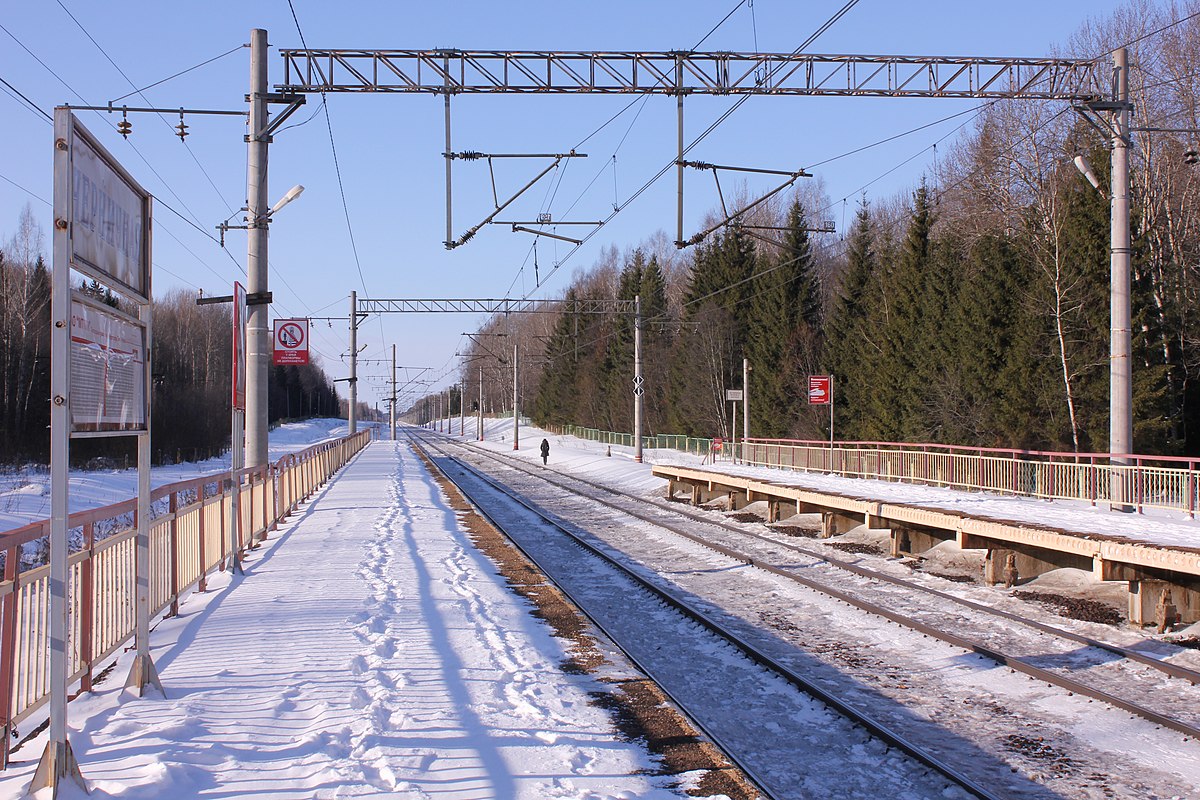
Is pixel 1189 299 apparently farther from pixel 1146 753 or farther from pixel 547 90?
pixel 1146 753

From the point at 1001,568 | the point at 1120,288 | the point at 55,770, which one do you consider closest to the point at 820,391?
the point at 1120,288

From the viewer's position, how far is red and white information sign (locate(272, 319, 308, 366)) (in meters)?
21.3

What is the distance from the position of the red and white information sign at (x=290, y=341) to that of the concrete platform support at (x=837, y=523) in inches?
436

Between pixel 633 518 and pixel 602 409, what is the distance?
61.7m

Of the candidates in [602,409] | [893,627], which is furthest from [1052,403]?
[602,409]

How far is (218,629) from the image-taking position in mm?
9289

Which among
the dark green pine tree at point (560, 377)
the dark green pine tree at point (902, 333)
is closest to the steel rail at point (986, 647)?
the dark green pine tree at point (902, 333)

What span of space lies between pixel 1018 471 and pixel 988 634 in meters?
11.2

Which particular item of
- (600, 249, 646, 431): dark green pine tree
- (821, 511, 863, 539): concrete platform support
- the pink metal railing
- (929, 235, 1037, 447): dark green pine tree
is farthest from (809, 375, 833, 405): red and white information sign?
(600, 249, 646, 431): dark green pine tree

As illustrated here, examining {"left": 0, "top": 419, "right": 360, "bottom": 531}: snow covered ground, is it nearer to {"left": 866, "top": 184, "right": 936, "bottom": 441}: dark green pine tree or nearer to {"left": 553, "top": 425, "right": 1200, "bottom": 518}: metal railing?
{"left": 553, "top": 425, "right": 1200, "bottom": 518}: metal railing

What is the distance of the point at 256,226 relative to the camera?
16.2m

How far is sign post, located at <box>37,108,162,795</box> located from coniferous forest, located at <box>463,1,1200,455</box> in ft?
64.7

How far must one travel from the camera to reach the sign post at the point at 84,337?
16.2 ft

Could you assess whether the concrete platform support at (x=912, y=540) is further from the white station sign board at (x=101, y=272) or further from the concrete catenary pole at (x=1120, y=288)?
the white station sign board at (x=101, y=272)
